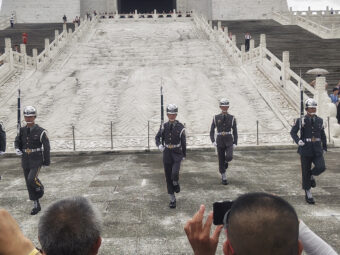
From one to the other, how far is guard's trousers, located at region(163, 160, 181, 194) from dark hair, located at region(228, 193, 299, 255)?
5.11 meters

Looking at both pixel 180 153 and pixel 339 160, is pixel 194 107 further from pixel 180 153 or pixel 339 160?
pixel 180 153

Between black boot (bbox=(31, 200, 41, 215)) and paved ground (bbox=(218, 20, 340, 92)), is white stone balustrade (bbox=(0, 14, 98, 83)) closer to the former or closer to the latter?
paved ground (bbox=(218, 20, 340, 92))

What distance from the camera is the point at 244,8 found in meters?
52.8

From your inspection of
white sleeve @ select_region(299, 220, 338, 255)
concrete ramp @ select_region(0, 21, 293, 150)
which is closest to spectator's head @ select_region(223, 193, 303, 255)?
white sleeve @ select_region(299, 220, 338, 255)

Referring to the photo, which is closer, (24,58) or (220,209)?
(220,209)

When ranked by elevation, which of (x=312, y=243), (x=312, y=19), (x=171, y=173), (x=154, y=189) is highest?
(x=312, y=19)

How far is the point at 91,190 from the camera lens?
25.5 feet

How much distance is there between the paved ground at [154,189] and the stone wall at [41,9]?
45.2 m

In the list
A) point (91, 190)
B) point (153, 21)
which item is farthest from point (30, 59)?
point (153, 21)

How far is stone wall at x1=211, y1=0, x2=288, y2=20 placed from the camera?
5234cm

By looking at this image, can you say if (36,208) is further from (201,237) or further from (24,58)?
(24,58)

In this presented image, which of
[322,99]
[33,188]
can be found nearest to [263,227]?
[33,188]

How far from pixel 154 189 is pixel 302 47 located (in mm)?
22261

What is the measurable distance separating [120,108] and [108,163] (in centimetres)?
595
